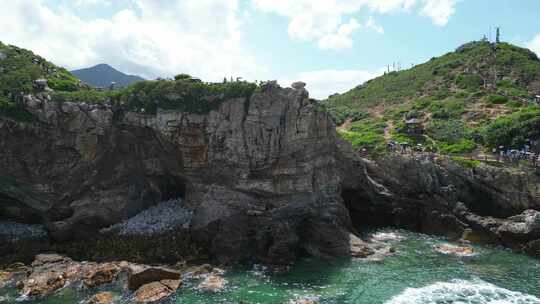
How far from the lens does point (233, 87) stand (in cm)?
3862

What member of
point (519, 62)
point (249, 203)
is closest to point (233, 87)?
point (249, 203)

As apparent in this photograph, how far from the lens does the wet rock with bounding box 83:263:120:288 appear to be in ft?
93.4

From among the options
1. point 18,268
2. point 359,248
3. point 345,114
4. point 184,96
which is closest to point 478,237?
point 359,248

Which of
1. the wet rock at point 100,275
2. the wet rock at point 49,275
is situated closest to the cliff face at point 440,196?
the wet rock at point 100,275

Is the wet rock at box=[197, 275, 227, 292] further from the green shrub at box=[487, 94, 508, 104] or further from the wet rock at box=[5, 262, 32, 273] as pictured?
the green shrub at box=[487, 94, 508, 104]

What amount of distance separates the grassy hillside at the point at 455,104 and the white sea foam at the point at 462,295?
105ft

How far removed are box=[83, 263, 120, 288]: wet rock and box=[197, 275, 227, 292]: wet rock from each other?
22.4 feet

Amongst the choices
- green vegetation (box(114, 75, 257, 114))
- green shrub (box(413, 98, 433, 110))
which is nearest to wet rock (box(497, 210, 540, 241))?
green vegetation (box(114, 75, 257, 114))

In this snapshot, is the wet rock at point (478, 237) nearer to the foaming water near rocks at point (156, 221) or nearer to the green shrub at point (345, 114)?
the foaming water near rocks at point (156, 221)

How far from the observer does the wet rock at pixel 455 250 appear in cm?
3594

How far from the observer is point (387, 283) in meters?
29.1

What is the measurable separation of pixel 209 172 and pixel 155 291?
13967 millimetres

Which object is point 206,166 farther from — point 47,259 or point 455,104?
point 455,104

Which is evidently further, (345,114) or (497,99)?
(345,114)
